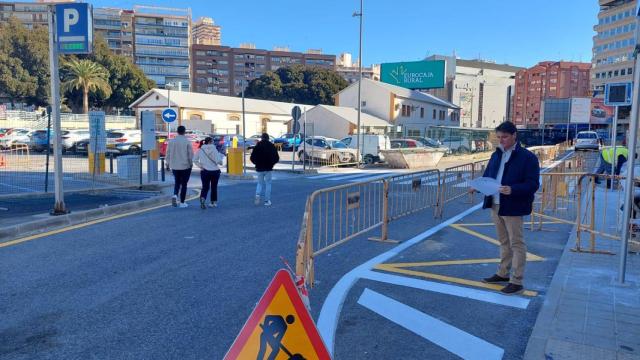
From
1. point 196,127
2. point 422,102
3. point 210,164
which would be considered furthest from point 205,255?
point 422,102

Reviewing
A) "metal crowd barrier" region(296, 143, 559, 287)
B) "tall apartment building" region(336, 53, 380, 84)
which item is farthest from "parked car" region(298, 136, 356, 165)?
"tall apartment building" region(336, 53, 380, 84)

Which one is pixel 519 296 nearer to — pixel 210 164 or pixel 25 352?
pixel 25 352

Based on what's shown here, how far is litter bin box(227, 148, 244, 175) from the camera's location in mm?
19469

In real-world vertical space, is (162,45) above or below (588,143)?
above

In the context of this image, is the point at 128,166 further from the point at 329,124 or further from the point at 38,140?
the point at 329,124

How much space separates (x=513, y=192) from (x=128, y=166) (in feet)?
41.1

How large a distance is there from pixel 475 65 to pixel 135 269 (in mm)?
147323

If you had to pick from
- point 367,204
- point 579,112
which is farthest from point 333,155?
point 579,112

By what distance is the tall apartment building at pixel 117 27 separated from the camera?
4624 inches

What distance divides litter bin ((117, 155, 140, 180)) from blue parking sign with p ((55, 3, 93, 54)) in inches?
256

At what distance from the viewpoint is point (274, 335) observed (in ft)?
9.46

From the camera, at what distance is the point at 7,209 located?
9930 mm

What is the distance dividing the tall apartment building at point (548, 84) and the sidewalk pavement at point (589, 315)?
145m

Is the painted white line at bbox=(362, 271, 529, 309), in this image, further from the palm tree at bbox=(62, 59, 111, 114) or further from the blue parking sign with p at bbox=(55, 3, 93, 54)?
the palm tree at bbox=(62, 59, 111, 114)
